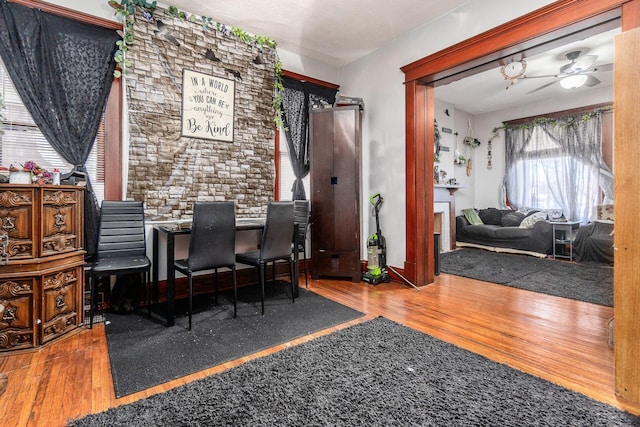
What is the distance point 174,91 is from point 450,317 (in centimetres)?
346

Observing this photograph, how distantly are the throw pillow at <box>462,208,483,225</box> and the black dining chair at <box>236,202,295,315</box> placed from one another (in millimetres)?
4849

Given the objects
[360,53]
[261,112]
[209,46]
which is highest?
[360,53]

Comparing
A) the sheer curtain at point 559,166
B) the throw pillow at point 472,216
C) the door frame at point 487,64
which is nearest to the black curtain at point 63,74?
the door frame at point 487,64

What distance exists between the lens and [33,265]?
83.8 inches

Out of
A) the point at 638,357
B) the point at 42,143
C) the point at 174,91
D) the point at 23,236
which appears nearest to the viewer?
the point at 638,357

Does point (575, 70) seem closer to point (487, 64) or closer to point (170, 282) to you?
point (487, 64)

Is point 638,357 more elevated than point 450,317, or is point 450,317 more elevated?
point 638,357

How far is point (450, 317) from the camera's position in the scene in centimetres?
268

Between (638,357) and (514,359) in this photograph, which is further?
(514,359)

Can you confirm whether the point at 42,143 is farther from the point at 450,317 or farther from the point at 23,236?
the point at 450,317

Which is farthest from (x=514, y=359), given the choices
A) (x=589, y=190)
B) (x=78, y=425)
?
(x=589, y=190)

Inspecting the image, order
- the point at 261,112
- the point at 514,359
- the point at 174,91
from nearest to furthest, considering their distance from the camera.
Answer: the point at 514,359, the point at 174,91, the point at 261,112

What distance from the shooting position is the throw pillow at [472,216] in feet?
21.4

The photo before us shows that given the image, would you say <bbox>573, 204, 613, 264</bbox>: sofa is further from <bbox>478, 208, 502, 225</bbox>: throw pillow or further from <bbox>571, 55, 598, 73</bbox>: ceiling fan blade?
<bbox>571, 55, 598, 73</bbox>: ceiling fan blade
